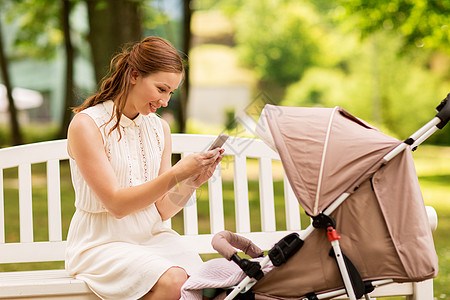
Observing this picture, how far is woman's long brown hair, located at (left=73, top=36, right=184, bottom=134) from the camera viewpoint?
9.77 feet

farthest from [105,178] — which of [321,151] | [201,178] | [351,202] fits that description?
[351,202]

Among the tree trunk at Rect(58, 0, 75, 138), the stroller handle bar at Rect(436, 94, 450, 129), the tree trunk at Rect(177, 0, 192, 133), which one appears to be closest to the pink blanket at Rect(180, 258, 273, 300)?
the stroller handle bar at Rect(436, 94, 450, 129)

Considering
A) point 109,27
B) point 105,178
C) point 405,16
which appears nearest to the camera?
point 105,178

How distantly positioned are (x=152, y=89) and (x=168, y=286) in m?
0.91

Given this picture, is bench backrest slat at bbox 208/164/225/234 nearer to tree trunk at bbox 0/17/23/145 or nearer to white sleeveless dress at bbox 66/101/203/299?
white sleeveless dress at bbox 66/101/203/299

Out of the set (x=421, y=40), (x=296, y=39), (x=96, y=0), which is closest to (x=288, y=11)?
(x=296, y=39)

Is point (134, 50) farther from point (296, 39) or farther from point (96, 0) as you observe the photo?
point (296, 39)

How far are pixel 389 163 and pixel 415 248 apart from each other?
357mm

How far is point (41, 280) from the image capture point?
3139 millimetres

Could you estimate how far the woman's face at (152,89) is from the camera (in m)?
2.97

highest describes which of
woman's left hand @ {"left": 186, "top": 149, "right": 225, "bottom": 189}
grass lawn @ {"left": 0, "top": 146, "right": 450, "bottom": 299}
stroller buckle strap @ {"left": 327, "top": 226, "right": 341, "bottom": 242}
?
woman's left hand @ {"left": 186, "top": 149, "right": 225, "bottom": 189}

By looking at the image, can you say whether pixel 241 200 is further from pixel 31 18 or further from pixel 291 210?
pixel 31 18

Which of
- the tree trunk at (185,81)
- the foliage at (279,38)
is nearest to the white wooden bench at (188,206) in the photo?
the tree trunk at (185,81)

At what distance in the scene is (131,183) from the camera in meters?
3.08
